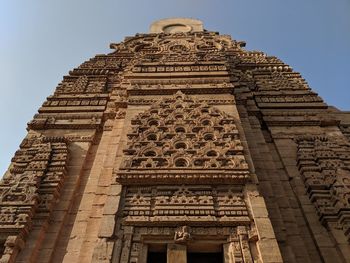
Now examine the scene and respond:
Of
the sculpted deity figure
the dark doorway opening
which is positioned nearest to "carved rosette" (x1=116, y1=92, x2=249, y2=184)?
the sculpted deity figure

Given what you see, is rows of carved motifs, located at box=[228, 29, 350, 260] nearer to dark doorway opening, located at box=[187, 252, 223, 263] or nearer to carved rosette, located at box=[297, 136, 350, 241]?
carved rosette, located at box=[297, 136, 350, 241]

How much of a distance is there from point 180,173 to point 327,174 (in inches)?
123

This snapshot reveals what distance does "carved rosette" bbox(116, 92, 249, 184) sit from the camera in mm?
6852

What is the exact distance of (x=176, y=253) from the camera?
226 inches

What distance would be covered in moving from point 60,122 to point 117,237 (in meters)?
4.63

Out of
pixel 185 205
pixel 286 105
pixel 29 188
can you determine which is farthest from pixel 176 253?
pixel 286 105

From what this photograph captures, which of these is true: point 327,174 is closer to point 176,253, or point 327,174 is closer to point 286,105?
point 286,105

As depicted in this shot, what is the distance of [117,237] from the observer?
232 inches

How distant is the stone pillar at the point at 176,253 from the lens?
5.65 meters

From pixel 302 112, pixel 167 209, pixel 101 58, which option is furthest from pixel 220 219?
pixel 101 58

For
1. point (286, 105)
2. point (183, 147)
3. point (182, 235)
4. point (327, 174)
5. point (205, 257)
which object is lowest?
point (205, 257)

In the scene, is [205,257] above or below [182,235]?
below

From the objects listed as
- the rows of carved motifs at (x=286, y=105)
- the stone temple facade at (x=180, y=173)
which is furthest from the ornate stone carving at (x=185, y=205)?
the rows of carved motifs at (x=286, y=105)

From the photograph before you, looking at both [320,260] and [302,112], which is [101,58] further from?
[320,260]
